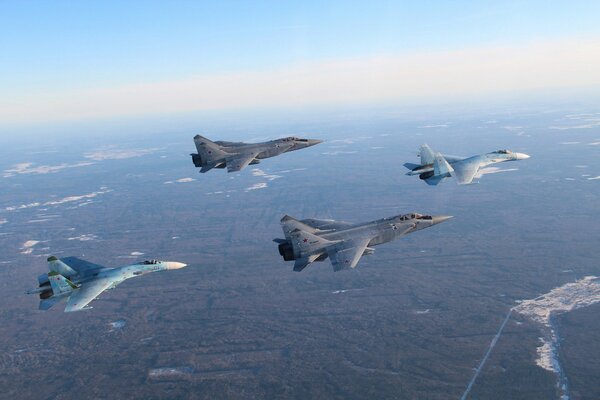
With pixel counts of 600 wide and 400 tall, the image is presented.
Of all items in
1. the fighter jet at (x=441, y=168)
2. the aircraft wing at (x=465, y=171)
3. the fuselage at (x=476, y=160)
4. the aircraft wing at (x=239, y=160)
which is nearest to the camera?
the aircraft wing at (x=239, y=160)

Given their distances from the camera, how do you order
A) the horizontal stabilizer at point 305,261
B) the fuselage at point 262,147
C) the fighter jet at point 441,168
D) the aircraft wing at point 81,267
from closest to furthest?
the horizontal stabilizer at point 305,261 → the aircraft wing at point 81,267 → the fuselage at point 262,147 → the fighter jet at point 441,168

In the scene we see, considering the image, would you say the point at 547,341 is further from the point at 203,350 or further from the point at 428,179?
the point at 428,179

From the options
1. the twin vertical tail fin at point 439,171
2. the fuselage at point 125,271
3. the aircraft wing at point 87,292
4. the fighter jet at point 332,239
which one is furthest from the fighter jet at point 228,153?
the twin vertical tail fin at point 439,171

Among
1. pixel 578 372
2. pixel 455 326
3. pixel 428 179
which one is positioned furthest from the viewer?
pixel 455 326

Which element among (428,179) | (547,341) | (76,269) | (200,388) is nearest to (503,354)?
(547,341)

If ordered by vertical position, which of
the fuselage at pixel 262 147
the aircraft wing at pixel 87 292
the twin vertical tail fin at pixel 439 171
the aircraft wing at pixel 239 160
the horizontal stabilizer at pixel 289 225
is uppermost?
the fuselage at pixel 262 147

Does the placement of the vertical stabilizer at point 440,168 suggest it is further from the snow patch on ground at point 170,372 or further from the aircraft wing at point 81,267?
the snow patch on ground at point 170,372
